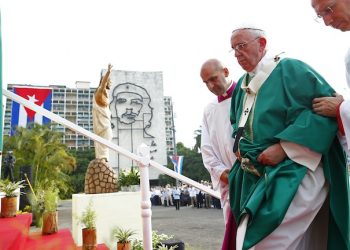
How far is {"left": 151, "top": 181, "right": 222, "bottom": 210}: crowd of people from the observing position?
66.6 feet

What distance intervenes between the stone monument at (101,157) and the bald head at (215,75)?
8.23 feet

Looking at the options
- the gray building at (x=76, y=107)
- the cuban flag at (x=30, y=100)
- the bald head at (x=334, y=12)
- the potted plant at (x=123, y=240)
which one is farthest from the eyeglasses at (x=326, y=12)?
the gray building at (x=76, y=107)

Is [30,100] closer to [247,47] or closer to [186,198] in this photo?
[247,47]

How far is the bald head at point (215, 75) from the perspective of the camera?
8.07 ft

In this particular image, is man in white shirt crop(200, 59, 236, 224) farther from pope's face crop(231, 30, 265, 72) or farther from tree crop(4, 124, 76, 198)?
tree crop(4, 124, 76, 198)

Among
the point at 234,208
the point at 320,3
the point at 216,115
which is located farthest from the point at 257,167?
the point at 216,115

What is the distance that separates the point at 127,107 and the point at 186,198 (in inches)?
926

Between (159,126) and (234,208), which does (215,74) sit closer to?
(234,208)

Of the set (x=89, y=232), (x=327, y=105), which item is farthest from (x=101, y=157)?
(x=327, y=105)

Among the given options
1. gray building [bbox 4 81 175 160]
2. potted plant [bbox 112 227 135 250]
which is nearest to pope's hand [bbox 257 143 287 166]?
potted plant [bbox 112 227 135 250]

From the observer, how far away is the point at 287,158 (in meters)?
1.59

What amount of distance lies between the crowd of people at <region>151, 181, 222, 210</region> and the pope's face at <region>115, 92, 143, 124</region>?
17151 millimetres

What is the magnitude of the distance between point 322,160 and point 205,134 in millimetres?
1180

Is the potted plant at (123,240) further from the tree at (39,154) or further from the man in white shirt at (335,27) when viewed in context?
the tree at (39,154)
